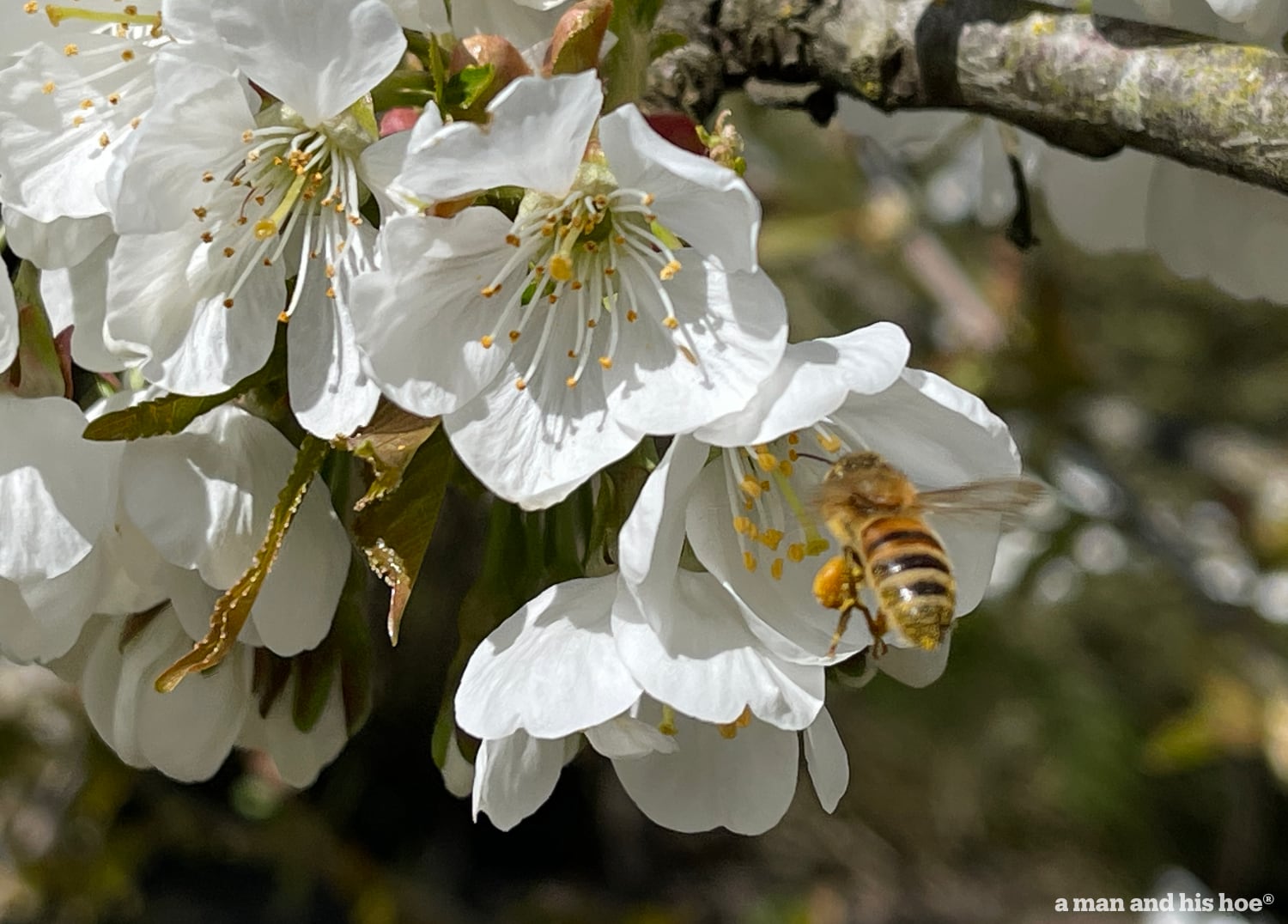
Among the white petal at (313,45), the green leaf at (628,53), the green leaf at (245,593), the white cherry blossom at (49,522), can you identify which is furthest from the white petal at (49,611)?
the green leaf at (628,53)

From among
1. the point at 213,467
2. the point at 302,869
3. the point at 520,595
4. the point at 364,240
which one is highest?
the point at 364,240

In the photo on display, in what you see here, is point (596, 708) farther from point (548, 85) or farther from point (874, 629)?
point (548, 85)

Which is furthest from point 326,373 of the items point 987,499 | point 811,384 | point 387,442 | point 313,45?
point 987,499

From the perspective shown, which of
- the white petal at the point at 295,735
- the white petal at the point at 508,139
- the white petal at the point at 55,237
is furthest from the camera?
the white petal at the point at 295,735

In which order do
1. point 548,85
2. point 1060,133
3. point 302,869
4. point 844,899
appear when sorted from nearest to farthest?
point 548,85, point 1060,133, point 302,869, point 844,899

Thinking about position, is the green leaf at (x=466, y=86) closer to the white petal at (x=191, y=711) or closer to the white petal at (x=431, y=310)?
the white petal at (x=431, y=310)

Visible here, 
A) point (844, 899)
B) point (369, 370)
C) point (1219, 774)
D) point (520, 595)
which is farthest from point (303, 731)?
point (1219, 774)

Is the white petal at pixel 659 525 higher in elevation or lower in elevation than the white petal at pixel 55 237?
lower
